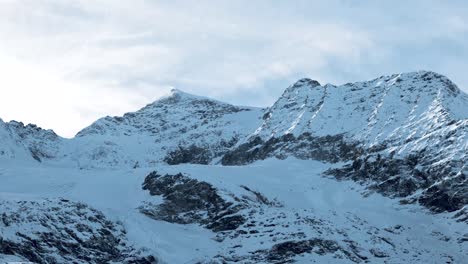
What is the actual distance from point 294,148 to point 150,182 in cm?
2721

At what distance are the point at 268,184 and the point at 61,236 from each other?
31065 mm

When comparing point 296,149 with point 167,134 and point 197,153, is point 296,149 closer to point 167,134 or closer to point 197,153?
point 197,153

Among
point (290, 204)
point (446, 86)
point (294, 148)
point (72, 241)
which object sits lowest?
point (72, 241)

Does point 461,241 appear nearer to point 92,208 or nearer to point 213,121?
point 92,208

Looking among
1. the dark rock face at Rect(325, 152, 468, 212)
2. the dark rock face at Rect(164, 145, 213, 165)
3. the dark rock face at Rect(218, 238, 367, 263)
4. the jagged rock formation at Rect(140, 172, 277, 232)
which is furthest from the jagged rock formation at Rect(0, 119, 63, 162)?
the dark rock face at Rect(218, 238, 367, 263)

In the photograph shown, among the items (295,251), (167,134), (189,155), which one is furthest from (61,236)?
(167,134)

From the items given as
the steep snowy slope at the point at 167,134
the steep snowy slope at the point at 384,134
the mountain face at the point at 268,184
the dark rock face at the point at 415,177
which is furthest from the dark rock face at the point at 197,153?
the dark rock face at the point at 415,177

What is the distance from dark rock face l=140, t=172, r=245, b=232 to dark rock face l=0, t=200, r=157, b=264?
868 centimetres

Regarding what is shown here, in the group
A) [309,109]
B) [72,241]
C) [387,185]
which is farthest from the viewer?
[309,109]

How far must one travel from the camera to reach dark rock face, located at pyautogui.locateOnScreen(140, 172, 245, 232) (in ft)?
280

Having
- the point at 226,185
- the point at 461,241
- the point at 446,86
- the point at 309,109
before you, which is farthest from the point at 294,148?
the point at 461,241

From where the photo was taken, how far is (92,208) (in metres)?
83.0

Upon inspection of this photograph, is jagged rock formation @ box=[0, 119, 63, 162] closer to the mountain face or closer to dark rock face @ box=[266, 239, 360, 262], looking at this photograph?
the mountain face

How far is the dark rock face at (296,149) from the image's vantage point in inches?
4493
